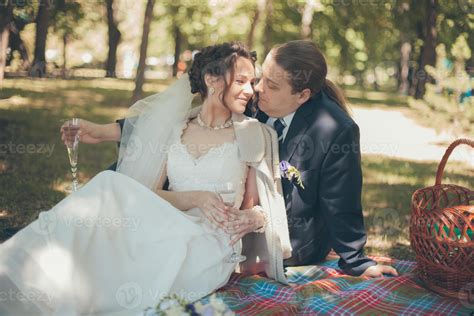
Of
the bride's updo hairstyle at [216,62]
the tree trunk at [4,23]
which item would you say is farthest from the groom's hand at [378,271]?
the tree trunk at [4,23]

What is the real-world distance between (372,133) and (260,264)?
11411mm

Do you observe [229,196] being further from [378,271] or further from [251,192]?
[378,271]

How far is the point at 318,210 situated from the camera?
14.8 ft

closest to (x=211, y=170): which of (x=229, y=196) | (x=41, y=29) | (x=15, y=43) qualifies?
(x=229, y=196)

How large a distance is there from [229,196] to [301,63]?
1.11 metres

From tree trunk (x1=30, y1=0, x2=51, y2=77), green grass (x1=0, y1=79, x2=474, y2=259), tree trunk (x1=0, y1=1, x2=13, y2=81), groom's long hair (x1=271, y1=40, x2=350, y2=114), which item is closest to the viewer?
groom's long hair (x1=271, y1=40, x2=350, y2=114)

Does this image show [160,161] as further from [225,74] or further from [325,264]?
[325,264]

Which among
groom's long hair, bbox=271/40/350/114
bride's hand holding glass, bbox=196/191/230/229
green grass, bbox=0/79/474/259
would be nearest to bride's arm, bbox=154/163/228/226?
bride's hand holding glass, bbox=196/191/230/229

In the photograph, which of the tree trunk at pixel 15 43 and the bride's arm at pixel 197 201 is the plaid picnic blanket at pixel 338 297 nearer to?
the bride's arm at pixel 197 201

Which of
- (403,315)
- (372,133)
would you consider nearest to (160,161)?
(403,315)

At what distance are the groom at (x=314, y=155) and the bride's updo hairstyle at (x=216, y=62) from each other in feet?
Answer: 1.02

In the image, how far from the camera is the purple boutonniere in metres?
4.24

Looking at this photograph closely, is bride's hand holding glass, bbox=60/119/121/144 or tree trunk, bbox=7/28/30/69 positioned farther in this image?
tree trunk, bbox=7/28/30/69

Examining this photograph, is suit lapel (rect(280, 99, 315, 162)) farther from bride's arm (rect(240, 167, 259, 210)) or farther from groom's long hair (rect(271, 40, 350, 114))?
bride's arm (rect(240, 167, 259, 210))
